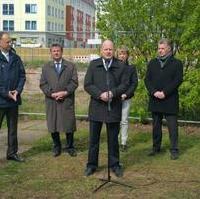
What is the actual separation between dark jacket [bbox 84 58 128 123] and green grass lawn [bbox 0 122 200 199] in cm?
90

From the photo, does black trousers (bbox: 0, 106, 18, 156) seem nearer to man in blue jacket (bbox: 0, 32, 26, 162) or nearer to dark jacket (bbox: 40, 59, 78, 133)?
man in blue jacket (bbox: 0, 32, 26, 162)

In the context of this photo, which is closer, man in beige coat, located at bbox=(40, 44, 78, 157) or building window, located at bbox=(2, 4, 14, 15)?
man in beige coat, located at bbox=(40, 44, 78, 157)

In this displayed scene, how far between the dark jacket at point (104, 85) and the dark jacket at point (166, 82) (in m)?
1.41

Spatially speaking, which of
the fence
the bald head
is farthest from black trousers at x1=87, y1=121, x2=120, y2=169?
the fence

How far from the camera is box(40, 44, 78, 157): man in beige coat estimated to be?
8.95 m

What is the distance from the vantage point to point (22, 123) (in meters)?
13.0

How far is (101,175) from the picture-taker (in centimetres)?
Result: 793

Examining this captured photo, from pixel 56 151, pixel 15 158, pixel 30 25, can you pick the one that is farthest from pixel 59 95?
pixel 30 25

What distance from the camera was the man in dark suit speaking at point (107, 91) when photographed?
7613 mm

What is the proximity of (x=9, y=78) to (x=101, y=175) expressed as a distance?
208 cm

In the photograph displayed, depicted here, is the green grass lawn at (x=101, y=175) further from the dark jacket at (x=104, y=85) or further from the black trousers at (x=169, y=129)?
the dark jacket at (x=104, y=85)

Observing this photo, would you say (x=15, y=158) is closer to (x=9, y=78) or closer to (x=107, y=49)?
(x=9, y=78)

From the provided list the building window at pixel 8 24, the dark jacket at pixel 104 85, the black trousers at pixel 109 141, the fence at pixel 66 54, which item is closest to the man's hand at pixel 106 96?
the dark jacket at pixel 104 85

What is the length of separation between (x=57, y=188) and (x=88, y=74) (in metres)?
1.67
